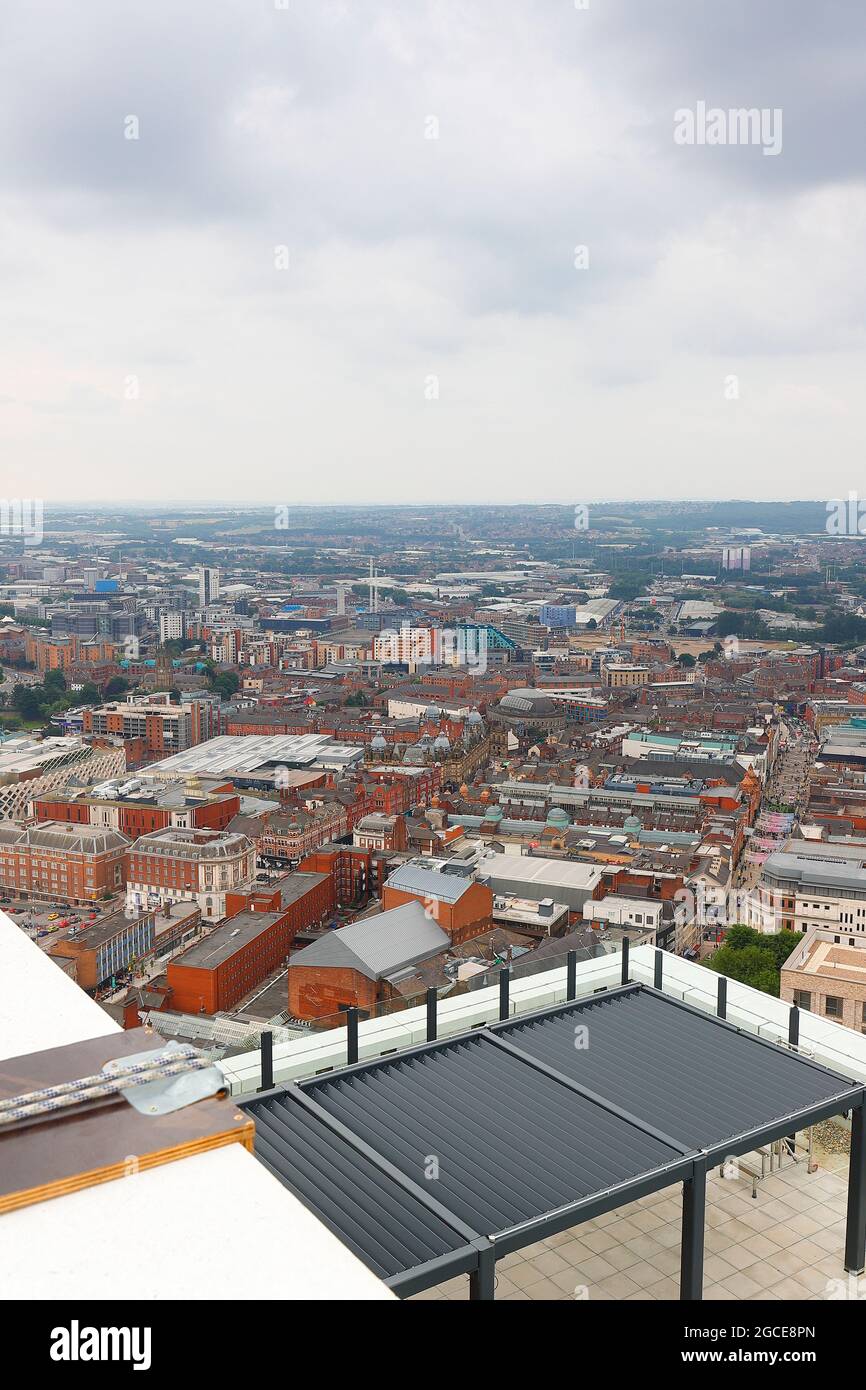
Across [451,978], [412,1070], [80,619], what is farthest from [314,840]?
[80,619]

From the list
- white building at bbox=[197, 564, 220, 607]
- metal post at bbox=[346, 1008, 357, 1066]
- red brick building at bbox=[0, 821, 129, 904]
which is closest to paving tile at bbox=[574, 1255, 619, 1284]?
metal post at bbox=[346, 1008, 357, 1066]

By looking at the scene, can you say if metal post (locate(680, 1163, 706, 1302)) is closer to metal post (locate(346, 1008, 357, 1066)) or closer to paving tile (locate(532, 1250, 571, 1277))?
paving tile (locate(532, 1250, 571, 1277))

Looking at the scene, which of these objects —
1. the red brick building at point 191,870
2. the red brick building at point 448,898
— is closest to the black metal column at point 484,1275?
the red brick building at point 448,898

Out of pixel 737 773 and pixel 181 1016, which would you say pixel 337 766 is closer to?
pixel 737 773

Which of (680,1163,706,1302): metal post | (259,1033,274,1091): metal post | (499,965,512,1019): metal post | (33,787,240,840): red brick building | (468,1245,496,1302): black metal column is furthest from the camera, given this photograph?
(33,787,240,840): red brick building

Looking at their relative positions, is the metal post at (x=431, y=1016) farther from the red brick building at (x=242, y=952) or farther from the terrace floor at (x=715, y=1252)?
the red brick building at (x=242, y=952)
